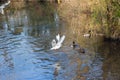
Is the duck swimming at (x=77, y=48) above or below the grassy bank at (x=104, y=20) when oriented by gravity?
below

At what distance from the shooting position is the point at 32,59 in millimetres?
22141

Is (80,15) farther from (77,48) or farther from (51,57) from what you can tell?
(51,57)

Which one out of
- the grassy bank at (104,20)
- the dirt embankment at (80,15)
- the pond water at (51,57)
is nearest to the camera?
the pond water at (51,57)

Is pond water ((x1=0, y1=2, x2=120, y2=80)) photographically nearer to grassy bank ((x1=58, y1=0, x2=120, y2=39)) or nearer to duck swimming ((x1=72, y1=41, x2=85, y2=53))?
duck swimming ((x1=72, y1=41, x2=85, y2=53))

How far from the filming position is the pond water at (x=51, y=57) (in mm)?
19094

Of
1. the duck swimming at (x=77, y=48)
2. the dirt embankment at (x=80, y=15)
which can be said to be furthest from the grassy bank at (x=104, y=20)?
the duck swimming at (x=77, y=48)

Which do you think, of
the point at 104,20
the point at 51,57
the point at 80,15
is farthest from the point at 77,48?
the point at 80,15

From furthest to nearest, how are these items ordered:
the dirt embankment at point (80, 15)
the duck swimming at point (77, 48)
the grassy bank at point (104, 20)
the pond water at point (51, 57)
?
the dirt embankment at point (80, 15)
the grassy bank at point (104, 20)
the duck swimming at point (77, 48)
the pond water at point (51, 57)

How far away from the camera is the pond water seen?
62.6 ft

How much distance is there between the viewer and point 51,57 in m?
22.2

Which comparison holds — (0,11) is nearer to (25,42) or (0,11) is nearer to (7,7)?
(7,7)

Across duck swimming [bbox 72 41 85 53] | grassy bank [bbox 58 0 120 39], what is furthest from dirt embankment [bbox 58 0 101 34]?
duck swimming [bbox 72 41 85 53]

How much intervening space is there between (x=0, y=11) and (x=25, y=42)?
64.6 feet

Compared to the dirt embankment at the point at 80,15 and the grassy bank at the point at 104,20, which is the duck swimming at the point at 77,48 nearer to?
the grassy bank at the point at 104,20
